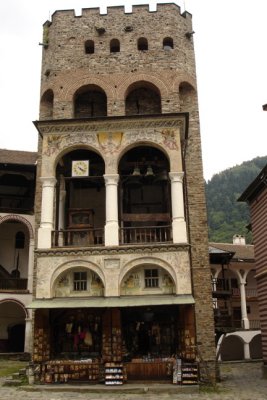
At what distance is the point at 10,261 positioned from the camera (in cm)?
3066

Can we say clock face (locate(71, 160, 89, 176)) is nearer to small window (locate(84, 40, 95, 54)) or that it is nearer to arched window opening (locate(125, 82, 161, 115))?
arched window opening (locate(125, 82, 161, 115))

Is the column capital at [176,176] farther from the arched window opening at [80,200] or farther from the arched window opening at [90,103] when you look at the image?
the arched window opening at [90,103]

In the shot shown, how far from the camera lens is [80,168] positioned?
68.5ft

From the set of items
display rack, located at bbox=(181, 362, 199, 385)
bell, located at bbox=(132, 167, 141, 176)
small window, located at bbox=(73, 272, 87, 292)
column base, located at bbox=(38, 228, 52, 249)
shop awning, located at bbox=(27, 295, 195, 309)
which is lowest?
display rack, located at bbox=(181, 362, 199, 385)

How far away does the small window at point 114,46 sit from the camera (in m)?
24.9

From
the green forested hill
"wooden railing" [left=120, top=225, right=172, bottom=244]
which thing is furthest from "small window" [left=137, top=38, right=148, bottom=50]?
the green forested hill

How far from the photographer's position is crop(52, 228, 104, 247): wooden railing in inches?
792

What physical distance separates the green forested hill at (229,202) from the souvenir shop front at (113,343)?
4772 cm

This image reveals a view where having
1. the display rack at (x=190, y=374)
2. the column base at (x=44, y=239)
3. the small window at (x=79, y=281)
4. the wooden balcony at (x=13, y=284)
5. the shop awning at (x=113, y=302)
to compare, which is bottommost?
the display rack at (x=190, y=374)

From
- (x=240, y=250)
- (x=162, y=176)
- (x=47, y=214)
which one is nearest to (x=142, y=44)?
(x=162, y=176)

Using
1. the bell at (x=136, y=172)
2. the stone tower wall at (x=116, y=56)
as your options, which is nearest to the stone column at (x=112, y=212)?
the bell at (x=136, y=172)

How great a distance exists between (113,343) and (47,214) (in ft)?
20.2

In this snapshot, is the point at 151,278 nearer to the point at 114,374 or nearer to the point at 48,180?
the point at 114,374

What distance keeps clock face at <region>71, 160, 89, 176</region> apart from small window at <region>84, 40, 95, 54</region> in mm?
7526
